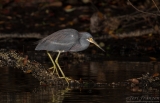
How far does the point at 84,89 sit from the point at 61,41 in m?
1.40

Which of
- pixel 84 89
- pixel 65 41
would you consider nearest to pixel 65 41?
pixel 65 41

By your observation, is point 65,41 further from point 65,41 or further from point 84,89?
point 84,89

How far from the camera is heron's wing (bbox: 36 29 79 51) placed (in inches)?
521

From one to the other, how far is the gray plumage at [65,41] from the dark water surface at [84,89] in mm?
729

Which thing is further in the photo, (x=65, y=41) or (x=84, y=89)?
(x=65, y=41)

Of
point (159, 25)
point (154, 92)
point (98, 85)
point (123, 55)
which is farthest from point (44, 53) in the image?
point (154, 92)

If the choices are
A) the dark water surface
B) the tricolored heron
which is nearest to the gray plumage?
the tricolored heron

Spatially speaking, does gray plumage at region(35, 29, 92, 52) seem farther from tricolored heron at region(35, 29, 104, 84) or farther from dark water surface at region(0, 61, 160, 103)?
dark water surface at region(0, 61, 160, 103)

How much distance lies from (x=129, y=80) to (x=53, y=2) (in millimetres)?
10715

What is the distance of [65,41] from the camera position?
1325 cm

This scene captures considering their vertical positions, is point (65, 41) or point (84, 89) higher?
point (65, 41)

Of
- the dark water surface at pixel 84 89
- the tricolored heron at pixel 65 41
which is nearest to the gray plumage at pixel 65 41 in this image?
the tricolored heron at pixel 65 41

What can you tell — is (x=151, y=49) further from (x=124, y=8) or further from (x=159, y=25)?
(x=124, y=8)

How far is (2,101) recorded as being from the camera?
1062 centimetres
